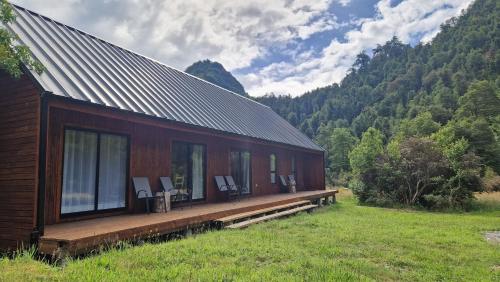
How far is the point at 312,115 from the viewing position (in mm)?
70125

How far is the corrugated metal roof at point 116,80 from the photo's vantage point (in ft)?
20.9

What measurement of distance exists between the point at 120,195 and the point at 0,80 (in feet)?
9.59

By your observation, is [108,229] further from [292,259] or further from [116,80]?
[116,80]

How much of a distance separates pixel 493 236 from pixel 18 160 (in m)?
9.15

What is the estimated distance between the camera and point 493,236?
7699 mm

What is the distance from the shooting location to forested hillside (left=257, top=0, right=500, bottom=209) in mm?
15422

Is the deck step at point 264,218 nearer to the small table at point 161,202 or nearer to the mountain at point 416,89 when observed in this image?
the small table at point 161,202

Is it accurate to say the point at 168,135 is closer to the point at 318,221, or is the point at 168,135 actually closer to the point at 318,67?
the point at 318,221

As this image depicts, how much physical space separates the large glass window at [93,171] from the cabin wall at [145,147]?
14cm

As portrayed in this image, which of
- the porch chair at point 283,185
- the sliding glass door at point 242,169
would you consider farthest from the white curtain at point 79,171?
the porch chair at point 283,185

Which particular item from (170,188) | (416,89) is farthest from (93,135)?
(416,89)

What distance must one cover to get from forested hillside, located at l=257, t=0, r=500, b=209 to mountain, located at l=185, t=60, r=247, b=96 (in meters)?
13.4

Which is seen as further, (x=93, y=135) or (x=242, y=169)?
(x=242, y=169)

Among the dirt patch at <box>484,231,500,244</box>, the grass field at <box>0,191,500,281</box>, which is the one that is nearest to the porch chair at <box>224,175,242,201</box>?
the grass field at <box>0,191,500,281</box>
